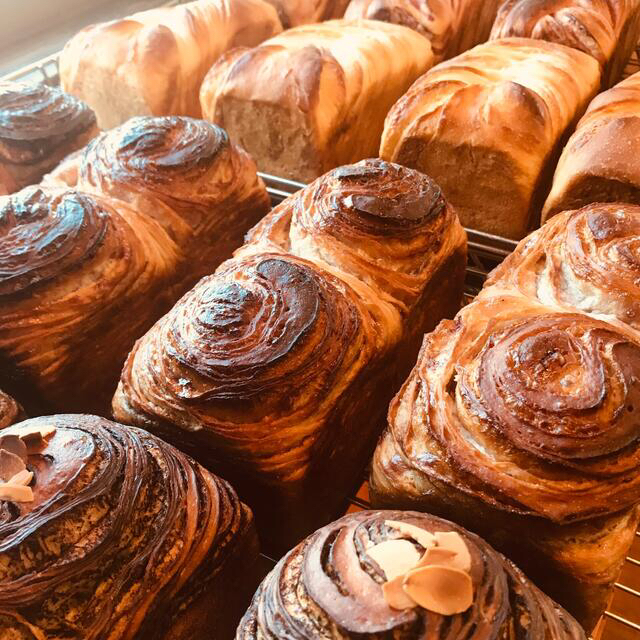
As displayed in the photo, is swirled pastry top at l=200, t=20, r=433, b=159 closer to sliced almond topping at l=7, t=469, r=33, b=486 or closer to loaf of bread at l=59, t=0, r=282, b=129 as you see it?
loaf of bread at l=59, t=0, r=282, b=129

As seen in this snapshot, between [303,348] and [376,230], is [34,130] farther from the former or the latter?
[303,348]

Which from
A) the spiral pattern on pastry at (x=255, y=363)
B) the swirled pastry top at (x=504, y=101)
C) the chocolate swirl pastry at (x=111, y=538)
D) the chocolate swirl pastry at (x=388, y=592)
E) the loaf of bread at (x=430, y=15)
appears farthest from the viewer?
the loaf of bread at (x=430, y=15)

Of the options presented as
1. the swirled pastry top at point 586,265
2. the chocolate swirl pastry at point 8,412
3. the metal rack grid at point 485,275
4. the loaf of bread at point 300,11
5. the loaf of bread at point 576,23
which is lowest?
the metal rack grid at point 485,275

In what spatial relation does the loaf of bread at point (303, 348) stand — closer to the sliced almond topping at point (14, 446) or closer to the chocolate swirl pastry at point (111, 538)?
the chocolate swirl pastry at point (111, 538)

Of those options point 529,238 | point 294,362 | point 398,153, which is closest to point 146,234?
point 294,362

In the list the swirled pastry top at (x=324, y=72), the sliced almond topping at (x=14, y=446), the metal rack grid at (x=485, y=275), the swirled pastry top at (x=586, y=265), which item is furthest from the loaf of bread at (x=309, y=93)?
the sliced almond topping at (x=14, y=446)

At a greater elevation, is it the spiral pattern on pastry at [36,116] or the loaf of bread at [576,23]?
the spiral pattern on pastry at [36,116]

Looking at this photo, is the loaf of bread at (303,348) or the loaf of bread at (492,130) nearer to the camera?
the loaf of bread at (303,348)

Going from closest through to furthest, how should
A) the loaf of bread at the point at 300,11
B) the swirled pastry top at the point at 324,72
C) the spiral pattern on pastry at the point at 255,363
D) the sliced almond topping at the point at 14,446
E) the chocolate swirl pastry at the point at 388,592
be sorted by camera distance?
the chocolate swirl pastry at the point at 388,592
the sliced almond topping at the point at 14,446
the spiral pattern on pastry at the point at 255,363
the swirled pastry top at the point at 324,72
the loaf of bread at the point at 300,11
